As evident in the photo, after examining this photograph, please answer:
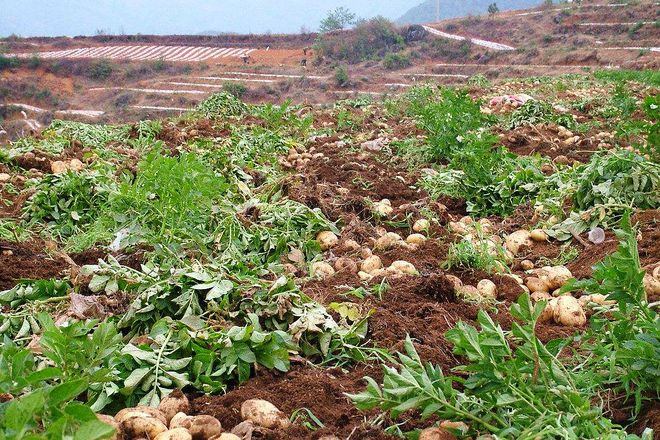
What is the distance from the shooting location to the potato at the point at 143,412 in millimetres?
1797

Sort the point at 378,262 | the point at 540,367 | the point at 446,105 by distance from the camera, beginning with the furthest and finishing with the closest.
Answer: the point at 446,105 < the point at 378,262 < the point at 540,367

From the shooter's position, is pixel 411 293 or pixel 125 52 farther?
pixel 125 52

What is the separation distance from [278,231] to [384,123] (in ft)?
17.7

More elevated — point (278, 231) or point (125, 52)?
point (125, 52)

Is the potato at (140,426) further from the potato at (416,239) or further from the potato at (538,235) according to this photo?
the potato at (538,235)

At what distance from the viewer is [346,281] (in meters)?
3.11

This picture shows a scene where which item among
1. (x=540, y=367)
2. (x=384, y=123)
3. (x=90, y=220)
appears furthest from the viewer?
(x=384, y=123)

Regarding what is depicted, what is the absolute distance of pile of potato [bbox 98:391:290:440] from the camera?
5.75 feet

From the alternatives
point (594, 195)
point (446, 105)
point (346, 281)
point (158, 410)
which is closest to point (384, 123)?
point (446, 105)

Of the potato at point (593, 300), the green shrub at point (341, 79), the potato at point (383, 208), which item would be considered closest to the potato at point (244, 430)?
the potato at point (593, 300)

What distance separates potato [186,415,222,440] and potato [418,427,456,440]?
58 centimetres

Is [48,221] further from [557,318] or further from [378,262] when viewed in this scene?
[557,318]

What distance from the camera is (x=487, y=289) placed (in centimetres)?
304

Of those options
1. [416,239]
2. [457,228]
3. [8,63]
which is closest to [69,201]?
[416,239]
